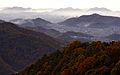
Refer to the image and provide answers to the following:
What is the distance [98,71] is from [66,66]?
2149 centimetres

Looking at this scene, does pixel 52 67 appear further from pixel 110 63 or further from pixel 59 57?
pixel 110 63

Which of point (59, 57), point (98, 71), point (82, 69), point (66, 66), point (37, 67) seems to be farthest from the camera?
point (37, 67)

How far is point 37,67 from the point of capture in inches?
3976

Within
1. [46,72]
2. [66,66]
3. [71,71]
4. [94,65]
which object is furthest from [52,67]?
[94,65]

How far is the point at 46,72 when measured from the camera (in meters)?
85.8

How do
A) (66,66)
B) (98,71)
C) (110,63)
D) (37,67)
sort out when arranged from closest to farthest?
1. (98,71)
2. (110,63)
3. (66,66)
4. (37,67)

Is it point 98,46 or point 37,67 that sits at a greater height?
point 98,46

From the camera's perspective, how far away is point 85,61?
Result: 71.2 meters

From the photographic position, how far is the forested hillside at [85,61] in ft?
202

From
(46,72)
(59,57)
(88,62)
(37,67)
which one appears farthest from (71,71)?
(37,67)

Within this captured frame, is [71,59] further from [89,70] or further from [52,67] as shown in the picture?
[89,70]

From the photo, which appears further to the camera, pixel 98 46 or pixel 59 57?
pixel 59 57

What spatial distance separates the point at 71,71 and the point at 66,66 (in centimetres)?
860

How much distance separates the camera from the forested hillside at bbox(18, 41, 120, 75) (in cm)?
6156
